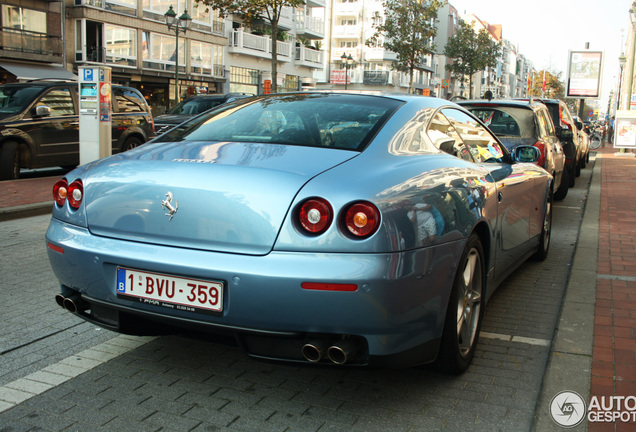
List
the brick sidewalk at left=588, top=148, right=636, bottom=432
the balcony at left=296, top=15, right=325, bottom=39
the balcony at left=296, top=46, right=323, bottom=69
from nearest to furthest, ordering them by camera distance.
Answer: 1. the brick sidewalk at left=588, top=148, right=636, bottom=432
2. the balcony at left=296, top=46, right=323, bottom=69
3. the balcony at left=296, top=15, right=325, bottom=39

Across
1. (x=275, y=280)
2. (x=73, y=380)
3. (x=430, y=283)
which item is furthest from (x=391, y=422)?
(x=73, y=380)

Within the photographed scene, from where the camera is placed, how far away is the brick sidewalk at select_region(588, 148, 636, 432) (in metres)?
3.22

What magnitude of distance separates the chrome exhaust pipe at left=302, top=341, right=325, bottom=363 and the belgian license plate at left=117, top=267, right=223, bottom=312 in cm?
38

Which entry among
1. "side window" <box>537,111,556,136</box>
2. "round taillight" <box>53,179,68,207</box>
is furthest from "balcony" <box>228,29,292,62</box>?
"round taillight" <box>53,179,68,207</box>

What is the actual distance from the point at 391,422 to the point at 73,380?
152cm

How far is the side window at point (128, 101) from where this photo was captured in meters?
13.9

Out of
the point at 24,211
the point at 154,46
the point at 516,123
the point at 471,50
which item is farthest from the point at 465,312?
the point at 471,50

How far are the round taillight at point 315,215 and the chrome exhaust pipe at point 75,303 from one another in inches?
47.4

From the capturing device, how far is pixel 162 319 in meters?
2.83

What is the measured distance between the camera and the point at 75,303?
3.12 m

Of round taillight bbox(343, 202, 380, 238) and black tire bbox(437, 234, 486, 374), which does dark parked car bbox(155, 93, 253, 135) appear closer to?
black tire bbox(437, 234, 486, 374)

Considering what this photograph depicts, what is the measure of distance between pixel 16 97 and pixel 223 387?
10.8m

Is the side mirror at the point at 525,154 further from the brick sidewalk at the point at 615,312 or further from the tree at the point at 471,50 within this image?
the tree at the point at 471,50
